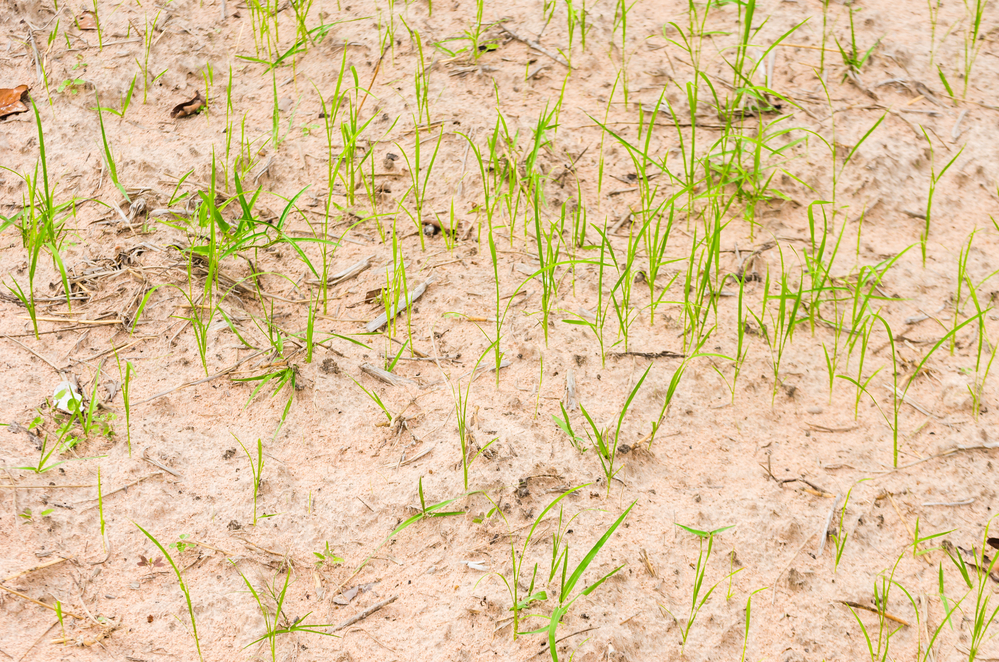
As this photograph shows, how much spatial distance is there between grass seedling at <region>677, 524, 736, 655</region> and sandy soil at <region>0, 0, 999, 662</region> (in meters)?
0.02

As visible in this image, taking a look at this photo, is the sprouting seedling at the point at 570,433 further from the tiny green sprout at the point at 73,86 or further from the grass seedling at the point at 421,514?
the tiny green sprout at the point at 73,86

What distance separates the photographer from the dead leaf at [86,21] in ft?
11.4

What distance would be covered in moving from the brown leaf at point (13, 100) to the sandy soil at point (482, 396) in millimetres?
51

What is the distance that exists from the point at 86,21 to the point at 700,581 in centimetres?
341

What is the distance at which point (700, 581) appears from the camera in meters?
1.71

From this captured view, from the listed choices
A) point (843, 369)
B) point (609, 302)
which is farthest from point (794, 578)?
point (609, 302)

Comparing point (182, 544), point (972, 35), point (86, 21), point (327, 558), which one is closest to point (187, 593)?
point (182, 544)

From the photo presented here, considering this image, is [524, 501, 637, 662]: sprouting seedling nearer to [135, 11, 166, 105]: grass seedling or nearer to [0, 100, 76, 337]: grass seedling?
[0, 100, 76, 337]: grass seedling

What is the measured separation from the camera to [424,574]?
1.88m

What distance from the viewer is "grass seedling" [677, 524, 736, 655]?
5.65ft

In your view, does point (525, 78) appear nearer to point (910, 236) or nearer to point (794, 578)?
point (910, 236)

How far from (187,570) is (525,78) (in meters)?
2.19

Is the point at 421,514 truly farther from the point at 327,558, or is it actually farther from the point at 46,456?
the point at 46,456

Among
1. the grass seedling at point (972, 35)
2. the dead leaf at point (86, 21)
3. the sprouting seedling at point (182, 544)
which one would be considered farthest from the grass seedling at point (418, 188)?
the grass seedling at point (972, 35)
